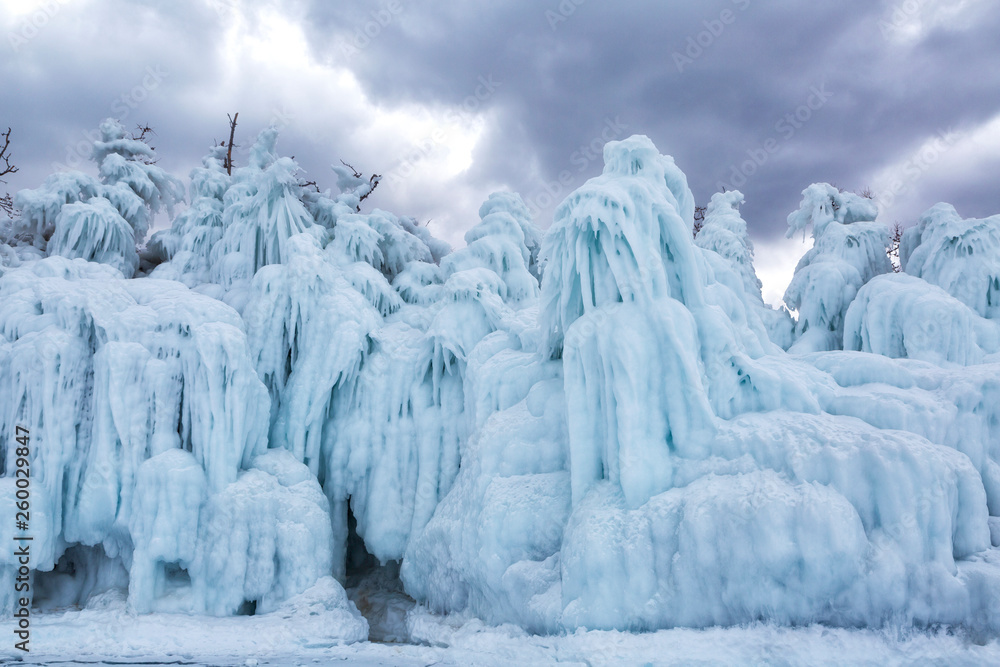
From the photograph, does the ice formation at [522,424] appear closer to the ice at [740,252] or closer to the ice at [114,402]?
the ice at [114,402]

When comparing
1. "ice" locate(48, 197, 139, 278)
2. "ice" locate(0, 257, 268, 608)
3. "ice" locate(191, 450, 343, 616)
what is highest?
"ice" locate(48, 197, 139, 278)

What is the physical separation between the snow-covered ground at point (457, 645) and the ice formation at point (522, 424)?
321 millimetres

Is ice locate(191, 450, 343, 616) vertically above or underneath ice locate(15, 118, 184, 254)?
underneath

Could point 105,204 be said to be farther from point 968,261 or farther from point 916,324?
point 968,261

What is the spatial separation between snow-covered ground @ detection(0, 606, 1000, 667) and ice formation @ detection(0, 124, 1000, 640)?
32 cm

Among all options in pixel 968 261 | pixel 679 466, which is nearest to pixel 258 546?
pixel 679 466

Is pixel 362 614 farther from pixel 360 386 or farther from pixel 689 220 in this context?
pixel 689 220

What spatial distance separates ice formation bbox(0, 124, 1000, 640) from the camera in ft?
25.5

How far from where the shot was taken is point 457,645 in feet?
29.9

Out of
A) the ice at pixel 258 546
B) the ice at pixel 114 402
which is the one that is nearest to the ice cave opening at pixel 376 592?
the ice at pixel 258 546

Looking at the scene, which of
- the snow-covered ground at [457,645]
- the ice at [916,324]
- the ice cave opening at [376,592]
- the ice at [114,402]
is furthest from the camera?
the ice at [916,324]

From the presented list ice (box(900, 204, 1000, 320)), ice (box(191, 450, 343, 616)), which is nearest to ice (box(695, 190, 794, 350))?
ice (box(900, 204, 1000, 320))

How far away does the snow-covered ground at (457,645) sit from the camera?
682cm

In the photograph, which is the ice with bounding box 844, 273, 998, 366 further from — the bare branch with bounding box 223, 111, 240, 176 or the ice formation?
the bare branch with bounding box 223, 111, 240, 176
